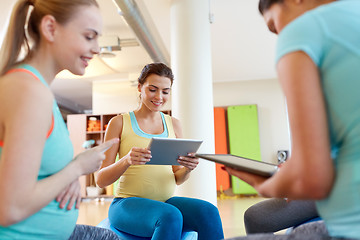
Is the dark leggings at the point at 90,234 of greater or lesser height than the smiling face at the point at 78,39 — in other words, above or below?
below

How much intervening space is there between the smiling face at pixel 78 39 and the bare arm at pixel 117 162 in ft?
2.09

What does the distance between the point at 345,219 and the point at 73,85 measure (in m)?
8.38

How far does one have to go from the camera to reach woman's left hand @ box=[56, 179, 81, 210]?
2.89ft

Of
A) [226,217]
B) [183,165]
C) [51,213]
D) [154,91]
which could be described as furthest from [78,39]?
[226,217]

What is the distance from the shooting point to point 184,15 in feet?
11.2

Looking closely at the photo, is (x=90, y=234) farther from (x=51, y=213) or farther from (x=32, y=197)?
(x=32, y=197)

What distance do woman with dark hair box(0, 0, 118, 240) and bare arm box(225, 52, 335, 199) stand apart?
1.94 feet

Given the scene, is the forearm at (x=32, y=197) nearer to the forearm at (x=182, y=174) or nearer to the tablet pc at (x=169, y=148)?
the tablet pc at (x=169, y=148)

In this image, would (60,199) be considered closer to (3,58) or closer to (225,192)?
(3,58)

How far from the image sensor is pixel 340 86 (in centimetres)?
62

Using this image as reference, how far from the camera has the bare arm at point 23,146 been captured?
2.35 feet

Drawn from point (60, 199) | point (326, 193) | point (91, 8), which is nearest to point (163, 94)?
point (91, 8)

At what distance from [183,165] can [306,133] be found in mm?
1179

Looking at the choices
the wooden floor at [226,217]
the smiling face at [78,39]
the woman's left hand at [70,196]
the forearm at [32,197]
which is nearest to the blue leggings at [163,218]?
the woman's left hand at [70,196]
